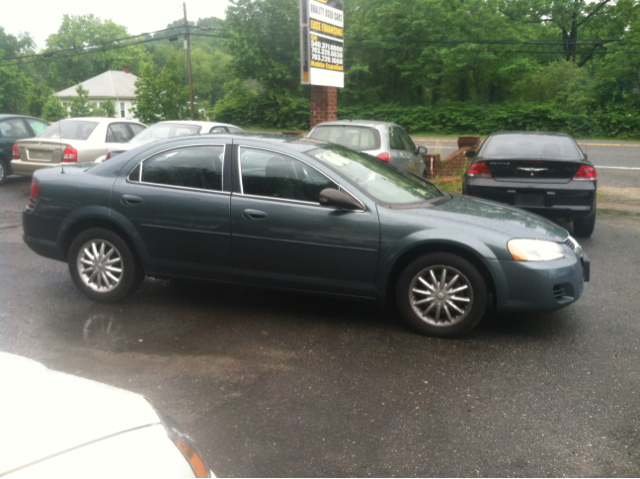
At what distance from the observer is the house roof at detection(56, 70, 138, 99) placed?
84.4 metres

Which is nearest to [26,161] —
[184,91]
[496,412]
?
[496,412]

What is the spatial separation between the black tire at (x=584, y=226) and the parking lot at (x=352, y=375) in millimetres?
2319

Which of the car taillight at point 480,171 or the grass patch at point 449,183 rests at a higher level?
the car taillight at point 480,171

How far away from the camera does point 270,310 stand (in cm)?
574

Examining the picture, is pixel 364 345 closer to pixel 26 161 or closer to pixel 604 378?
pixel 604 378

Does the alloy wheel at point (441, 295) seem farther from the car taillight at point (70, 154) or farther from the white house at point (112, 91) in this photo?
the white house at point (112, 91)

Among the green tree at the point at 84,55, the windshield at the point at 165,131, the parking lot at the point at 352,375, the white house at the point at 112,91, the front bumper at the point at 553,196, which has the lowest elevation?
the parking lot at the point at 352,375

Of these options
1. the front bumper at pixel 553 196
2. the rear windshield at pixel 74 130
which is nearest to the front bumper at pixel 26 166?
the rear windshield at pixel 74 130

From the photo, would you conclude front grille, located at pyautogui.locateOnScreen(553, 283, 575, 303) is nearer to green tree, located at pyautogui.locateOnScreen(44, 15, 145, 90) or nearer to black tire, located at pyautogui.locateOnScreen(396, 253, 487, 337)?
black tire, located at pyautogui.locateOnScreen(396, 253, 487, 337)

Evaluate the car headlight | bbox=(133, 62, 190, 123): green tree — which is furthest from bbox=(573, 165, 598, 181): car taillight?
bbox=(133, 62, 190, 123): green tree

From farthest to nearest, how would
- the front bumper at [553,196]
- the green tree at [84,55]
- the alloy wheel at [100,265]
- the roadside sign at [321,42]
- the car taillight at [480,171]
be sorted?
the green tree at [84,55], the roadside sign at [321,42], the car taillight at [480,171], the front bumper at [553,196], the alloy wheel at [100,265]

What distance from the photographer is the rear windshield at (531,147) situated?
8.71 metres

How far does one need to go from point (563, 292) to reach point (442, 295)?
920mm

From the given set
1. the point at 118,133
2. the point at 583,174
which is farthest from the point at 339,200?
the point at 118,133
